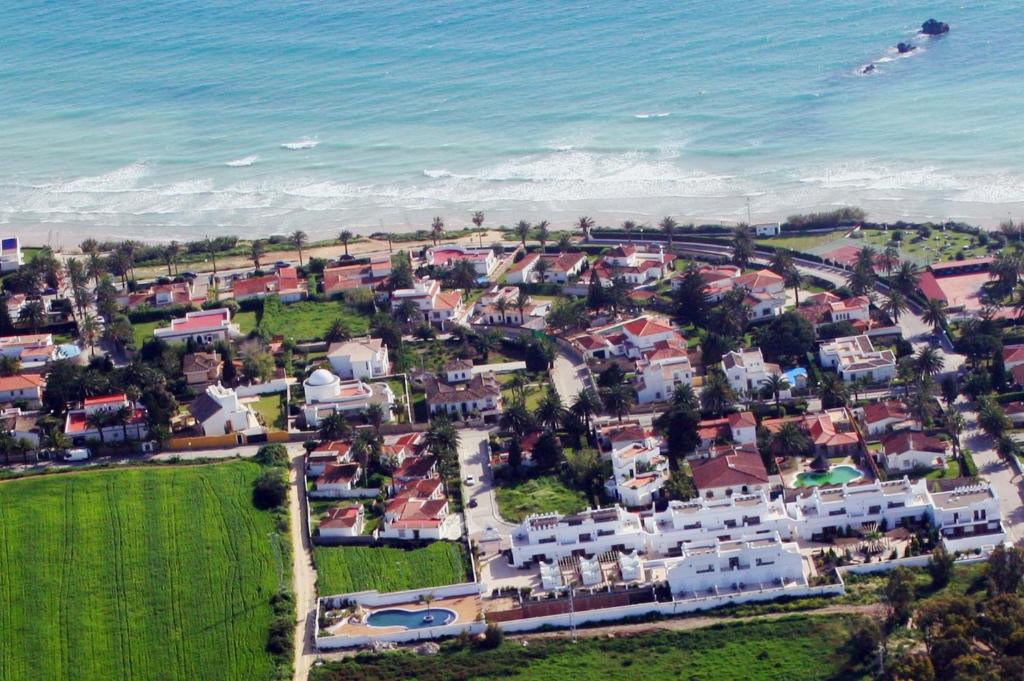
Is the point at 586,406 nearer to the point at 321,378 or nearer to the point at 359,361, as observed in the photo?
the point at 321,378

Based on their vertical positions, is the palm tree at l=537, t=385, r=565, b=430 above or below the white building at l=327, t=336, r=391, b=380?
below

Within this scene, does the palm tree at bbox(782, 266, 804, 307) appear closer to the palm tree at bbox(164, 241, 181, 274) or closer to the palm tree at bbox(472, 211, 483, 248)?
the palm tree at bbox(472, 211, 483, 248)

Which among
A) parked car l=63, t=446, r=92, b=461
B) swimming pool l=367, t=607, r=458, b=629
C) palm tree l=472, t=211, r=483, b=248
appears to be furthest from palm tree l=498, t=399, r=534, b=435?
palm tree l=472, t=211, r=483, b=248

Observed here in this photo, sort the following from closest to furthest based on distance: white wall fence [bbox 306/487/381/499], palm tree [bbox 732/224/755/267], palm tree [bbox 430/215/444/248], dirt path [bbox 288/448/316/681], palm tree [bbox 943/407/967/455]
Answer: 1. dirt path [bbox 288/448/316/681]
2. palm tree [bbox 943/407/967/455]
3. white wall fence [bbox 306/487/381/499]
4. palm tree [bbox 732/224/755/267]
5. palm tree [bbox 430/215/444/248]

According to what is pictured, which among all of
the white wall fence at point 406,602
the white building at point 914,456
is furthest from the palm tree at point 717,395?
the white wall fence at point 406,602

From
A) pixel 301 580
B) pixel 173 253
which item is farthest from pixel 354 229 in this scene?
pixel 301 580

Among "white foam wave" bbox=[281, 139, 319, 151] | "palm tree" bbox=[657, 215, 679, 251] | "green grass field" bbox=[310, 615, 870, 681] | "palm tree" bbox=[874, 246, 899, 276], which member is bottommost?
"green grass field" bbox=[310, 615, 870, 681]

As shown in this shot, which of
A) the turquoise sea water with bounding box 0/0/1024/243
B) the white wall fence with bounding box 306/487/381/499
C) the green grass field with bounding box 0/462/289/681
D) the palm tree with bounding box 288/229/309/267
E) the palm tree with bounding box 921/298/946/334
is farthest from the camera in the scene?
the turquoise sea water with bounding box 0/0/1024/243

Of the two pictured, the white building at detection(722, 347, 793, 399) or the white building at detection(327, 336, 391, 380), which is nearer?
the white building at detection(722, 347, 793, 399)

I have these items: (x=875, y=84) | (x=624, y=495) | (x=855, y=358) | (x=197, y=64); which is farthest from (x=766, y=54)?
(x=624, y=495)

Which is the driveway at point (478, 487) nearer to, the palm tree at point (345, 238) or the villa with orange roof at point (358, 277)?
the villa with orange roof at point (358, 277)
